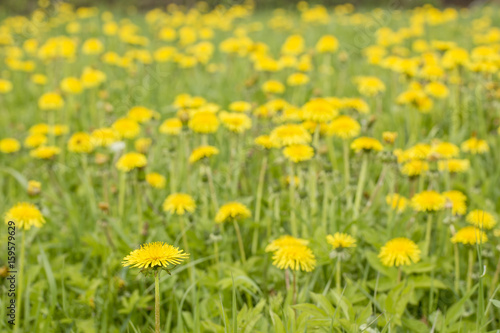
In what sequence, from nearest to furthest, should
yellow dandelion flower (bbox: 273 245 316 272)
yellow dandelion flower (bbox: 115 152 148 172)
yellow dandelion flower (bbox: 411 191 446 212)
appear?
yellow dandelion flower (bbox: 273 245 316 272)
yellow dandelion flower (bbox: 411 191 446 212)
yellow dandelion flower (bbox: 115 152 148 172)

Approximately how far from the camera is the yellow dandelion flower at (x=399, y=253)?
1.26 meters

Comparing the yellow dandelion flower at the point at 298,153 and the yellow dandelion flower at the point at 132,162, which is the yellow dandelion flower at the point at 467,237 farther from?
the yellow dandelion flower at the point at 132,162

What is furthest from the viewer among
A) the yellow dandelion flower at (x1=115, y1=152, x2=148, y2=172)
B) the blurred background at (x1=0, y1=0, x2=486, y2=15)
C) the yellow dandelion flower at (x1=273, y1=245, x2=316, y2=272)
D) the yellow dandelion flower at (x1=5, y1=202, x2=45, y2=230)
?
the blurred background at (x1=0, y1=0, x2=486, y2=15)

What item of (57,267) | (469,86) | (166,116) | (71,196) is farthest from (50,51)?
(469,86)

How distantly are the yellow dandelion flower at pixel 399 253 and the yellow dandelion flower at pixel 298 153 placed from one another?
1.32ft

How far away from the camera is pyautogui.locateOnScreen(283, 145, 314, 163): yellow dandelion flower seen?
152cm

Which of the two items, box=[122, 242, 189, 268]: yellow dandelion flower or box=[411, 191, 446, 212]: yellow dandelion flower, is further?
box=[411, 191, 446, 212]: yellow dandelion flower

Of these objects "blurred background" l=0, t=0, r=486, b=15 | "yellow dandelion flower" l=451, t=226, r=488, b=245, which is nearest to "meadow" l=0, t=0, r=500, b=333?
"yellow dandelion flower" l=451, t=226, r=488, b=245

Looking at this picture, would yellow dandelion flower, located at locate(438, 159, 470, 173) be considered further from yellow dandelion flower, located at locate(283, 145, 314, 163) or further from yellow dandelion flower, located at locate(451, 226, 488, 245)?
yellow dandelion flower, located at locate(283, 145, 314, 163)

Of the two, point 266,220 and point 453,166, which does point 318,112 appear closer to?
point 266,220

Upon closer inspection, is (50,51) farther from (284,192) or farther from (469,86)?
(469,86)

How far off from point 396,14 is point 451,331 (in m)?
7.28

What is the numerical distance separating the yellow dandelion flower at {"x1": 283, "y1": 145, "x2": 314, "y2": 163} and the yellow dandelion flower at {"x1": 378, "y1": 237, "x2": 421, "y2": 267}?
40 centimetres

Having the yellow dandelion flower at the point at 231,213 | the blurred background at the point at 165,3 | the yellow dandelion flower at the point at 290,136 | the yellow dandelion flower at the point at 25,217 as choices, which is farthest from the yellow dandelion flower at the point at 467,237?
the blurred background at the point at 165,3
